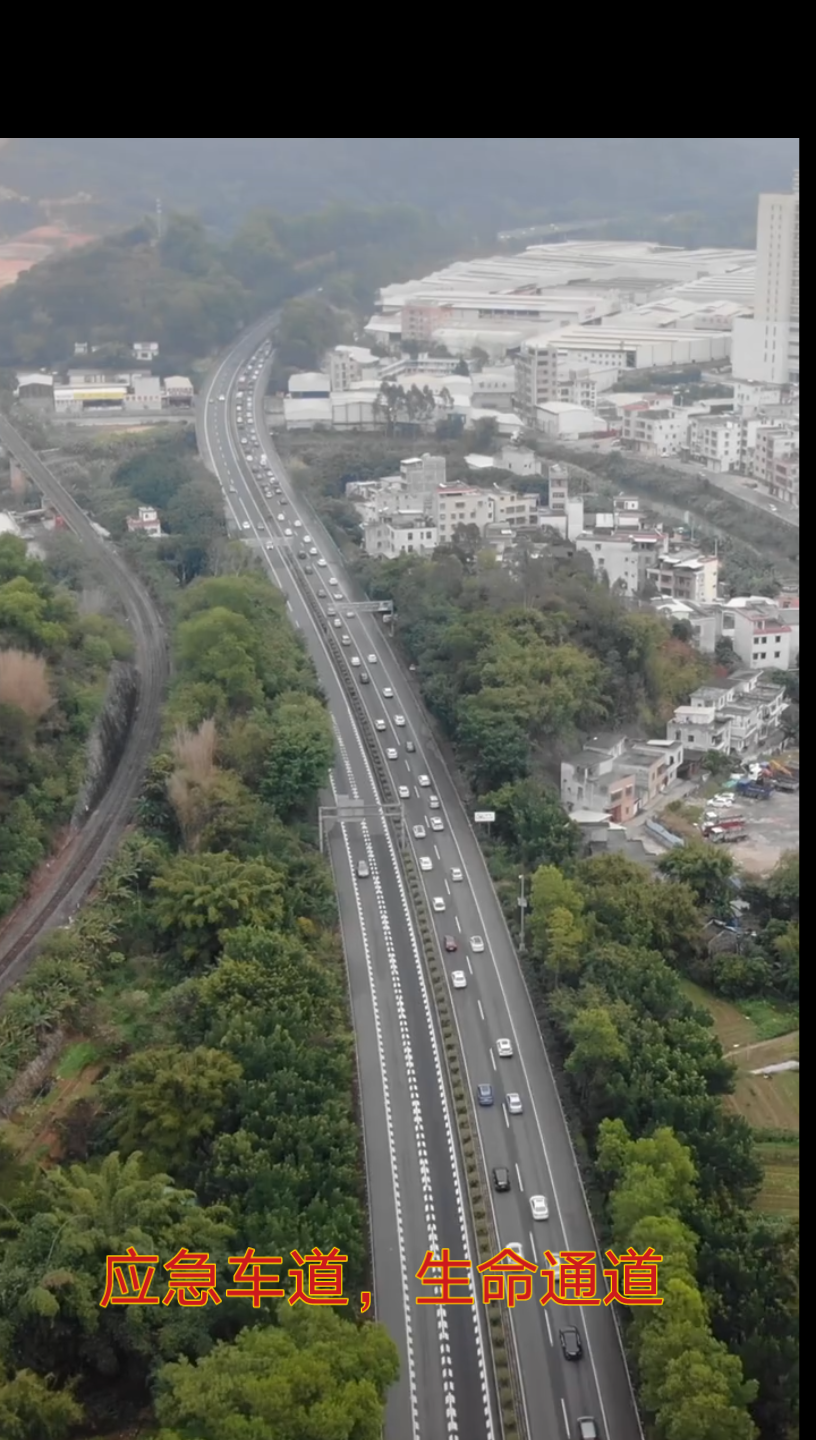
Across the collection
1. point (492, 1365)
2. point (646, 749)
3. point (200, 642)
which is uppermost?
point (200, 642)

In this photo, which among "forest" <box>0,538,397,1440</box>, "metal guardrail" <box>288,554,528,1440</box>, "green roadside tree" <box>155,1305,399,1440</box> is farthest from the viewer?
"metal guardrail" <box>288,554,528,1440</box>

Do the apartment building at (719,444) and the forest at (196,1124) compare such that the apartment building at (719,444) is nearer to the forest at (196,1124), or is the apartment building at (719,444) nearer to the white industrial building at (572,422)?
the white industrial building at (572,422)

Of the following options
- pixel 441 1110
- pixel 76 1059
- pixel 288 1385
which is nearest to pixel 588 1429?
pixel 288 1385

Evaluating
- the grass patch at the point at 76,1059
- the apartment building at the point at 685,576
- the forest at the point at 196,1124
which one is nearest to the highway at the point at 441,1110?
the forest at the point at 196,1124

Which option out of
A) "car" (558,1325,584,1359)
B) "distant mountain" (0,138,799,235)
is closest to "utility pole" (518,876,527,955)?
"car" (558,1325,584,1359)

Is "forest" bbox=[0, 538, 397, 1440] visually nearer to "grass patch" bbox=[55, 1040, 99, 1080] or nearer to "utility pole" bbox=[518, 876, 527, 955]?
"grass patch" bbox=[55, 1040, 99, 1080]
